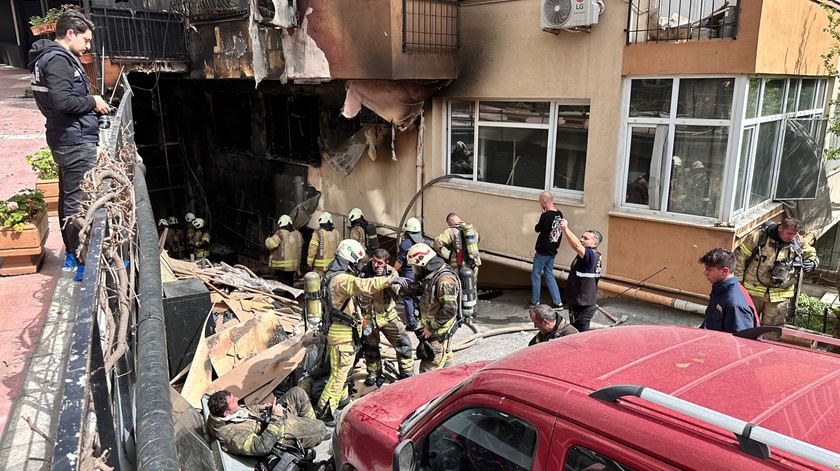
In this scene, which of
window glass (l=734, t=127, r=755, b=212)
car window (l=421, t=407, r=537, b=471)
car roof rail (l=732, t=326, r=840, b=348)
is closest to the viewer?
car window (l=421, t=407, r=537, b=471)

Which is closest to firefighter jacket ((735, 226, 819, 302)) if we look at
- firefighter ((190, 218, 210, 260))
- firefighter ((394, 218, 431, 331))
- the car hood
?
firefighter ((394, 218, 431, 331))

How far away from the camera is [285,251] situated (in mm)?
12445

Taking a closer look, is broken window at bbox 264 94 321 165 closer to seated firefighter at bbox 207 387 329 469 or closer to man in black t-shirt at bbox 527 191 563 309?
man in black t-shirt at bbox 527 191 563 309

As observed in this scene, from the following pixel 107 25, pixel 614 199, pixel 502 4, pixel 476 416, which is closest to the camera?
pixel 476 416

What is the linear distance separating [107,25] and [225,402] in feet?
35.1

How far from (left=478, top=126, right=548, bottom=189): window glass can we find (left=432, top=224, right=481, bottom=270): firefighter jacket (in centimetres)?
152

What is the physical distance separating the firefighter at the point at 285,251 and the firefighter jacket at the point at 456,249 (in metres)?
4.70

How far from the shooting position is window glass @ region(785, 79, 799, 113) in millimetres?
8742

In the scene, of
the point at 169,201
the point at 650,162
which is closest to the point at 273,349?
the point at 650,162

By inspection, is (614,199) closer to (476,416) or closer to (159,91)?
(476,416)

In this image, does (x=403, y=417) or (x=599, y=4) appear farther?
(x=599, y=4)

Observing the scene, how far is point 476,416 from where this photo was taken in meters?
2.87

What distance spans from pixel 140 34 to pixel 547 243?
10.4 m

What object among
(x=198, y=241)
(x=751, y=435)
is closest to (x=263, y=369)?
(x=751, y=435)
